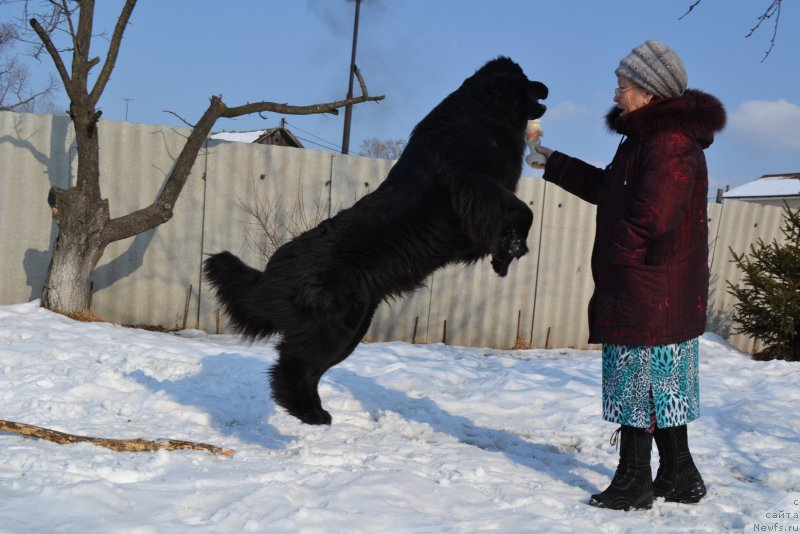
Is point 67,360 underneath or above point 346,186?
underneath

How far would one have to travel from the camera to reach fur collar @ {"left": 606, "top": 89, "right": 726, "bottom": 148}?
2.70 metres

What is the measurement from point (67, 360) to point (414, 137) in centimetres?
306

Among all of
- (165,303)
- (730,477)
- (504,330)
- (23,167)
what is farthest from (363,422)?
(23,167)

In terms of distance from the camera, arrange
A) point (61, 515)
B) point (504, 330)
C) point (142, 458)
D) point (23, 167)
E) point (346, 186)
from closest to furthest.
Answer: point (61, 515), point (142, 458), point (23, 167), point (346, 186), point (504, 330)

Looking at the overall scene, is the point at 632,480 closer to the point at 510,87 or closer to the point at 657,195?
the point at 657,195

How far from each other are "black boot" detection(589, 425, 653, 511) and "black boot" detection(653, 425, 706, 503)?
0.59ft

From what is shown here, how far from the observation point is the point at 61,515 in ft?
6.91

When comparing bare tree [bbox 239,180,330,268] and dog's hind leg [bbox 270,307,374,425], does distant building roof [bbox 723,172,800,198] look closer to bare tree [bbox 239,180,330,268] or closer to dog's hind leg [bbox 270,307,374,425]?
bare tree [bbox 239,180,330,268]

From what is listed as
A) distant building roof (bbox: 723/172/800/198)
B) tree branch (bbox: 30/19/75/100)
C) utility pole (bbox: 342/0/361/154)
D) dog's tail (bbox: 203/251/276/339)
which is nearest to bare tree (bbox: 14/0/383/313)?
tree branch (bbox: 30/19/75/100)

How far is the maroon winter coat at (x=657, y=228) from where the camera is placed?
2.65m

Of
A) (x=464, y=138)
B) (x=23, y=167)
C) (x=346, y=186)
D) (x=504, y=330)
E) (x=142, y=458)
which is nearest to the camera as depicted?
(x=142, y=458)

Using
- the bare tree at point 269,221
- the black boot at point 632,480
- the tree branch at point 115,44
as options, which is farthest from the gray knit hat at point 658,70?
the tree branch at point 115,44

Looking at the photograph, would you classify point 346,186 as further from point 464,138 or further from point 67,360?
point 464,138

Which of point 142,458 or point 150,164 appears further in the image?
point 150,164
